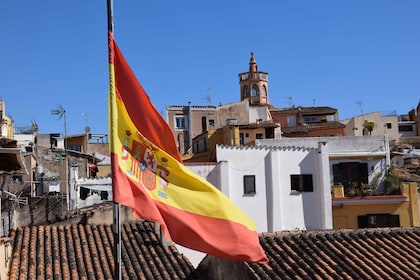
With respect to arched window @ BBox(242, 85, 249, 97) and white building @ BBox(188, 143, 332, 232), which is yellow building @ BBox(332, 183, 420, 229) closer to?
white building @ BBox(188, 143, 332, 232)

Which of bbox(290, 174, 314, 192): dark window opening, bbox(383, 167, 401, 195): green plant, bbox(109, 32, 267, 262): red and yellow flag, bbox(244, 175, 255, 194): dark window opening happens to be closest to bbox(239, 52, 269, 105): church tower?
bbox(383, 167, 401, 195): green plant

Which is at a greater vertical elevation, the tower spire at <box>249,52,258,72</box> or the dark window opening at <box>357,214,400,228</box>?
the tower spire at <box>249,52,258,72</box>

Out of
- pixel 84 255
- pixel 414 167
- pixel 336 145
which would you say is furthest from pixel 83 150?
pixel 84 255

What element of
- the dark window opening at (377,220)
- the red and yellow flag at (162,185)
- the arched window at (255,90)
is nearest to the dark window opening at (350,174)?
the dark window opening at (377,220)

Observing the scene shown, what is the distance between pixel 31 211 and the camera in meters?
21.0

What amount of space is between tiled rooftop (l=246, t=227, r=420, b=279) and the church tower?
62.0 m

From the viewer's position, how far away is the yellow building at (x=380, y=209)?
111 ft

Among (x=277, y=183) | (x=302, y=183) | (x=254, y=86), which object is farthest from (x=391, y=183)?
(x=254, y=86)

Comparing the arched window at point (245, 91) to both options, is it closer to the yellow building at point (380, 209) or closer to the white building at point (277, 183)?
the white building at point (277, 183)

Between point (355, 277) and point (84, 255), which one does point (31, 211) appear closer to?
point (84, 255)

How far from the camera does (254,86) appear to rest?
262ft

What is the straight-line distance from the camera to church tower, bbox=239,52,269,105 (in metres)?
79.4

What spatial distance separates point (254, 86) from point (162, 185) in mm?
71283

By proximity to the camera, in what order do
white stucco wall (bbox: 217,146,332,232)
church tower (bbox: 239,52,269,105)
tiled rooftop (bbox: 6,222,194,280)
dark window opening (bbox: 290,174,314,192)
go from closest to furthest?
1. tiled rooftop (bbox: 6,222,194,280)
2. white stucco wall (bbox: 217,146,332,232)
3. dark window opening (bbox: 290,174,314,192)
4. church tower (bbox: 239,52,269,105)
